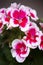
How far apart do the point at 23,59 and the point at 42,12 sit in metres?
2.22

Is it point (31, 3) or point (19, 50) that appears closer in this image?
point (19, 50)

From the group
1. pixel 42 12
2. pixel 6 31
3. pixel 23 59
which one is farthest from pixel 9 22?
pixel 42 12

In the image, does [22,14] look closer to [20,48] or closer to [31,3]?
[20,48]

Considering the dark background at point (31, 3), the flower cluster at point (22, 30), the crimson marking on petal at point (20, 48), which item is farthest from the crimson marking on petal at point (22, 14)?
the dark background at point (31, 3)

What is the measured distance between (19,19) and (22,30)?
5 cm

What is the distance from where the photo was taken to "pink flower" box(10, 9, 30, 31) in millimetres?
896

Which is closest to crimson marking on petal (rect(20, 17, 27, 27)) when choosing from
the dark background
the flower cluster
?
the flower cluster

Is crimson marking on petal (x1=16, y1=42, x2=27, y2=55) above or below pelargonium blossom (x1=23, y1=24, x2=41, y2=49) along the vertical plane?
below

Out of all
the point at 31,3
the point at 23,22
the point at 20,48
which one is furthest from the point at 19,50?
the point at 31,3

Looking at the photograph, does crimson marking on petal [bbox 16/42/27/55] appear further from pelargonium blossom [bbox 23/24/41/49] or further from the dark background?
the dark background

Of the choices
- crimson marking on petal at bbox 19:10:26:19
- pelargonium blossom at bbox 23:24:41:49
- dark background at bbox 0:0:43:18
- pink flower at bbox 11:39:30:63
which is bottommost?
pink flower at bbox 11:39:30:63

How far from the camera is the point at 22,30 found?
0.88m

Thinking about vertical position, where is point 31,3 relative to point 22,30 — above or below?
above

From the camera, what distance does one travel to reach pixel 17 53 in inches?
34.3
